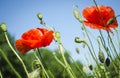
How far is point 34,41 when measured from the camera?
4.70 feet

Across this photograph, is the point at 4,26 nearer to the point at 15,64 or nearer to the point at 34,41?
the point at 34,41

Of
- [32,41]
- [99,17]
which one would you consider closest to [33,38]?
[32,41]

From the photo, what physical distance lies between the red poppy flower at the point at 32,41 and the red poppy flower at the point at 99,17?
193 millimetres

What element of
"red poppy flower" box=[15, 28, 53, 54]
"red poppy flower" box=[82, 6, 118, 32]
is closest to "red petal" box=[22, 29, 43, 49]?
"red poppy flower" box=[15, 28, 53, 54]

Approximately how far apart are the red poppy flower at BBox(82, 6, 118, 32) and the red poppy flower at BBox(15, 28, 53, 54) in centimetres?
19

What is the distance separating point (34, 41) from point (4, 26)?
163mm

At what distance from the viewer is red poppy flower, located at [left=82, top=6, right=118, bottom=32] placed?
1.38 m

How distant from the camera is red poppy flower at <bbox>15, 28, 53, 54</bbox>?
1422 millimetres

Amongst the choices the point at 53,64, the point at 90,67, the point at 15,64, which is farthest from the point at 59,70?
the point at 90,67

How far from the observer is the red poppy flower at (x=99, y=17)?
138 cm

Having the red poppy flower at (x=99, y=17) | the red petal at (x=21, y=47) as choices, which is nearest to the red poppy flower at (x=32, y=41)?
the red petal at (x=21, y=47)

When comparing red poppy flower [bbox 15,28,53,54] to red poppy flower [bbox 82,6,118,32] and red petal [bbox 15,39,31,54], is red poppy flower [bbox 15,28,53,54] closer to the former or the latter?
red petal [bbox 15,39,31,54]

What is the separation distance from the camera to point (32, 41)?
4.69 ft

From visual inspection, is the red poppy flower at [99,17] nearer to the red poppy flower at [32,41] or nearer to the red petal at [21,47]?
the red poppy flower at [32,41]
